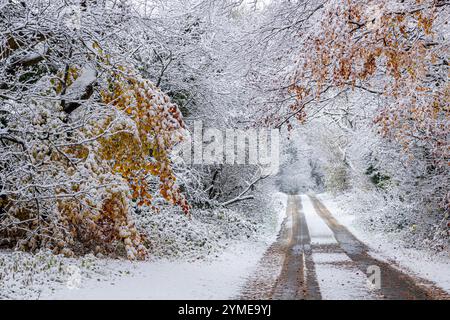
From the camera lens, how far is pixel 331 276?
38.4 ft

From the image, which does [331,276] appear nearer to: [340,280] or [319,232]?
[340,280]

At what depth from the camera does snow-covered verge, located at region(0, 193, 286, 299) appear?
774 centimetres

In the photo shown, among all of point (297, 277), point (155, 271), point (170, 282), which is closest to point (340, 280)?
point (297, 277)

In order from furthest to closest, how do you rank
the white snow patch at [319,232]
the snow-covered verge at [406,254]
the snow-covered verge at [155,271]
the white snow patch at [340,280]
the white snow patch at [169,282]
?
1. the white snow patch at [319,232]
2. the snow-covered verge at [406,254]
3. the white snow patch at [340,280]
4. the white snow patch at [169,282]
5. the snow-covered verge at [155,271]

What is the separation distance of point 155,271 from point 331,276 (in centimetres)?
443

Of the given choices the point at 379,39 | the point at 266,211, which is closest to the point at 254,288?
the point at 379,39

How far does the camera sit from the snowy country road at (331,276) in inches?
374

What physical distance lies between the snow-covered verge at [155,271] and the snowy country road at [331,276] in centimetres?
65

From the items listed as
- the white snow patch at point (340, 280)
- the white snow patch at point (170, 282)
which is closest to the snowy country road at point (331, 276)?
the white snow patch at point (340, 280)

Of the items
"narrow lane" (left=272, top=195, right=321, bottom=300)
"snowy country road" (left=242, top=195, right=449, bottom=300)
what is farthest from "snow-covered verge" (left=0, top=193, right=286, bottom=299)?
"narrow lane" (left=272, top=195, right=321, bottom=300)

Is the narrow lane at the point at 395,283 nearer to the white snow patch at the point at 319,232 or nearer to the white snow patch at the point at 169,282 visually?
the white snow patch at the point at 319,232
